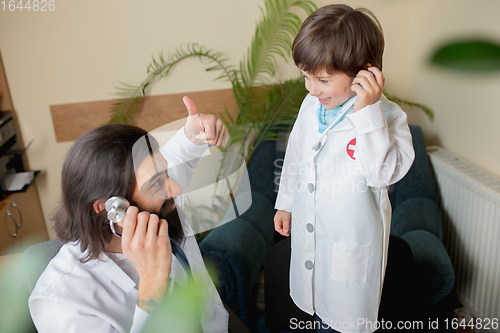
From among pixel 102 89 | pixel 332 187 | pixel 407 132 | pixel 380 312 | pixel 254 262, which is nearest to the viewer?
pixel 407 132

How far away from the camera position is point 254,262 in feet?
5.57

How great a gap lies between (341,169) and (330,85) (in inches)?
10.3

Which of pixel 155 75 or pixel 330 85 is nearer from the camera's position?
pixel 330 85

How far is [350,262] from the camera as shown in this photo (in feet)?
3.45

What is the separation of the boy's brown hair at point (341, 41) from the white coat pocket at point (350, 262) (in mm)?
493

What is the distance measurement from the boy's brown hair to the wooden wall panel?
1518mm

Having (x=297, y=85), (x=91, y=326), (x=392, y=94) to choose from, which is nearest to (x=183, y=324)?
(x=91, y=326)

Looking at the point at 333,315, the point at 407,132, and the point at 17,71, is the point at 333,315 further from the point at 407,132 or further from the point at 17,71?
the point at 17,71

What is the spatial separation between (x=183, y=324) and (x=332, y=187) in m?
0.52

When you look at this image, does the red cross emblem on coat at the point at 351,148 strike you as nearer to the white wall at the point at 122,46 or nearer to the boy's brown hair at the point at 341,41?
the boy's brown hair at the point at 341,41

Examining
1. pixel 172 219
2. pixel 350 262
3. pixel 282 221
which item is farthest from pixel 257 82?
pixel 172 219

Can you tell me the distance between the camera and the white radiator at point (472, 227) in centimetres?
163

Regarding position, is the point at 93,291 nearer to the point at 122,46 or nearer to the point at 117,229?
the point at 117,229

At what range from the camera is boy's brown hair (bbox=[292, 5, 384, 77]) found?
795mm
